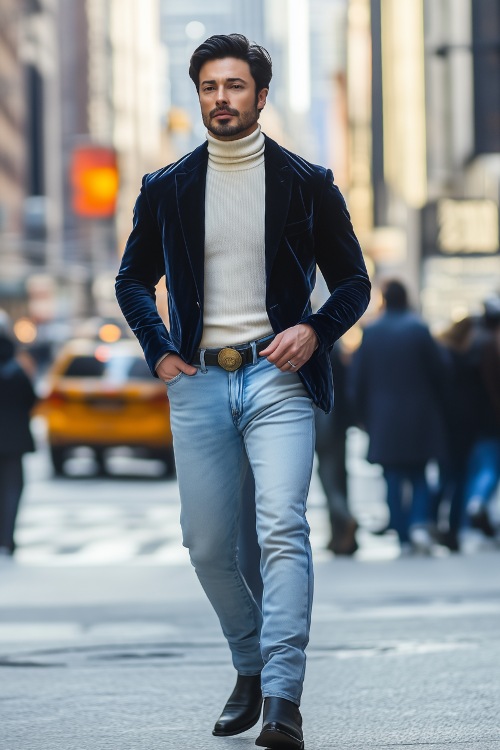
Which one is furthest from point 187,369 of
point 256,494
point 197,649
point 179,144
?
point 179,144

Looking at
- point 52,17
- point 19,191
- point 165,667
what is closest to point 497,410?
point 165,667

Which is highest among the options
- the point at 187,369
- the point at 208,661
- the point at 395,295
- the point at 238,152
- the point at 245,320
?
the point at 238,152

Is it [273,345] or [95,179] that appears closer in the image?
[273,345]

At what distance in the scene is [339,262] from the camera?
463 centimetres

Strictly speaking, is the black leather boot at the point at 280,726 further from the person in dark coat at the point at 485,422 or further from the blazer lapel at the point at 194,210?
the person in dark coat at the point at 485,422

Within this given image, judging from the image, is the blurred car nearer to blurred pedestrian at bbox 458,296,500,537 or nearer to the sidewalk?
blurred pedestrian at bbox 458,296,500,537

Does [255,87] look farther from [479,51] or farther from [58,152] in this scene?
[58,152]

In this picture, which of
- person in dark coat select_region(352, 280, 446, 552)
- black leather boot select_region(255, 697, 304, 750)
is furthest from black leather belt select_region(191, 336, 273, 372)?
person in dark coat select_region(352, 280, 446, 552)

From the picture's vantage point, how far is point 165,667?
6250 millimetres

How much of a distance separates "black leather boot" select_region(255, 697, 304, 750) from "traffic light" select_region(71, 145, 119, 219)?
15235mm

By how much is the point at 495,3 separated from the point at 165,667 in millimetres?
17492

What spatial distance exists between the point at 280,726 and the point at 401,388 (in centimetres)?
679

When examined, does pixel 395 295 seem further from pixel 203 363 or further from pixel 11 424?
pixel 203 363

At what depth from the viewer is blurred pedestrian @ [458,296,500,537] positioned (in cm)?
1127
